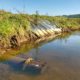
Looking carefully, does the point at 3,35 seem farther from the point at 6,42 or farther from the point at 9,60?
the point at 9,60

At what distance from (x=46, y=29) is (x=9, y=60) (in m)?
16.3

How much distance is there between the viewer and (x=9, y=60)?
42.2ft

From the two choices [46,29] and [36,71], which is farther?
[46,29]

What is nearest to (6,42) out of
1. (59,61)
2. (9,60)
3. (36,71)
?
(9,60)

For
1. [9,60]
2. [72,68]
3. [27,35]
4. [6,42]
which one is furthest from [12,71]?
[27,35]

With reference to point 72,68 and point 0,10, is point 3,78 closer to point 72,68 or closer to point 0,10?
point 72,68

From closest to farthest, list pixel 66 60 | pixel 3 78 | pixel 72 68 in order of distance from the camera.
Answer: pixel 3 78, pixel 72 68, pixel 66 60

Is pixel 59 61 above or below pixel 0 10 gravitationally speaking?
below

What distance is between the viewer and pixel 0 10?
28250 millimetres

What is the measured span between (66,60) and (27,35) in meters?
9.92

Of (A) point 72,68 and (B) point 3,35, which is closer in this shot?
(A) point 72,68

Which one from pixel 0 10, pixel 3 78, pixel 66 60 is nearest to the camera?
pixel 3 78

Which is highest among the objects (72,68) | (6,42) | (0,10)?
(0,10)

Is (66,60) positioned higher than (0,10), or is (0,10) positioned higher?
(0,10)
